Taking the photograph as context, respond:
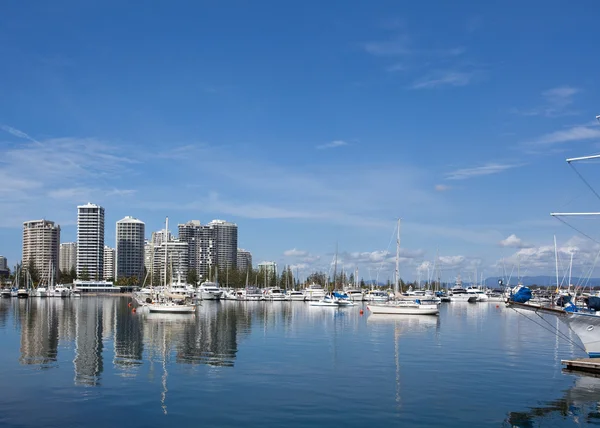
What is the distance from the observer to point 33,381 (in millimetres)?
38219

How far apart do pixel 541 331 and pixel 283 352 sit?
145ft

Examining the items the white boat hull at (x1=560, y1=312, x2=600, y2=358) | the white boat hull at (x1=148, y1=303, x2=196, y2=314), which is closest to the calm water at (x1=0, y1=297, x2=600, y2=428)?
the white boat hull at (x1=560, y1=312, x2=600, y2=358)

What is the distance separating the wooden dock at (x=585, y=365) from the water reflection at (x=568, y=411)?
4322 millimetres

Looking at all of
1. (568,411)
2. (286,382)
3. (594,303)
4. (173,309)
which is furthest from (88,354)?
(173,309)

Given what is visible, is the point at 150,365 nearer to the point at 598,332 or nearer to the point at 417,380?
the point at 417,380

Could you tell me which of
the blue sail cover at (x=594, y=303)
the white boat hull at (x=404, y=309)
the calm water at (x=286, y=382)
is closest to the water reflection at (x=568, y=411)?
the calm water at (x=286, y=382)

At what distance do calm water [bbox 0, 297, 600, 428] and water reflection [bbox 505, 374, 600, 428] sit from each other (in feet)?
0.23

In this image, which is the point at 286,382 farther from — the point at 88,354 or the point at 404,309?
the point at 404,309

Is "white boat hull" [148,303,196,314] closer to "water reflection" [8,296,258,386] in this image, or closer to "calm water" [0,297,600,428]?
"water reflection" [8,296,258,386]

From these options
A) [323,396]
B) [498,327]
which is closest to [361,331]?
[498,327]

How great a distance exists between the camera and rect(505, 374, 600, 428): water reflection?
30.1 metres

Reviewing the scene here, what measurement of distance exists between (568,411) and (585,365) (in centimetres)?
1163

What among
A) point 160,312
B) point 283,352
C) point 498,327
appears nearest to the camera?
point 283,352

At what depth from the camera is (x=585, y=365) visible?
139ft
